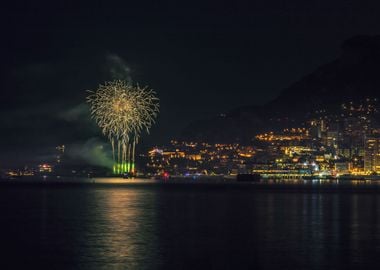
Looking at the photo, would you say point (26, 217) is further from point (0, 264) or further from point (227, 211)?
point (0, 264)

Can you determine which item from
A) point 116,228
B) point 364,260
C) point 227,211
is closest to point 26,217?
point 116,228

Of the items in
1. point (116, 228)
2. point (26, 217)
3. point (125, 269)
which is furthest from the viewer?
point (26, 217)

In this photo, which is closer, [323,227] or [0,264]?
[0,264]

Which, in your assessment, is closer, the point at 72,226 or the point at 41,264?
the point at 41,264

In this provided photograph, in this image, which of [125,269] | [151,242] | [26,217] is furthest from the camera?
[26,217]

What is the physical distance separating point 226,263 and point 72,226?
19.7m

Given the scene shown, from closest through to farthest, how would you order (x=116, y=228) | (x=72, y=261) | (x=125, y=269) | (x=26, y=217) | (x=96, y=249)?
(x=125, y=269)
(x=72, y=261)
(x=96, y=249)
(x=116, y=228)
(x=26, y=217)

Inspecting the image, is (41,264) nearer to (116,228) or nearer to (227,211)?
(116,228)

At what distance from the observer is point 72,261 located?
33.0 m

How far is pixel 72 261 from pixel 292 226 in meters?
21.0

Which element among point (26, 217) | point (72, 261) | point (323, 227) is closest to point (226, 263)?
point (72, 261)

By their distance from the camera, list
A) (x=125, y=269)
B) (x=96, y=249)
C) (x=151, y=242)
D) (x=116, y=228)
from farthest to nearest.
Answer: (x=116, y=228) → (x=151, y=242) → (x=96, y=249) → (x=125, y=269)

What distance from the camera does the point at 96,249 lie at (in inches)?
1446

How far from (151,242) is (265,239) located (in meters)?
6.63
